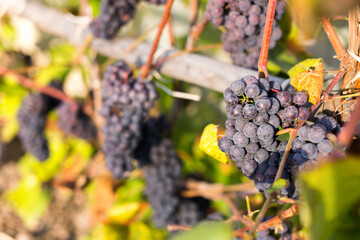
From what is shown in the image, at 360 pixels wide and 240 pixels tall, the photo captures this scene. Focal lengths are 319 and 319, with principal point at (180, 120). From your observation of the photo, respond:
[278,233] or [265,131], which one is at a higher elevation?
[265,131]

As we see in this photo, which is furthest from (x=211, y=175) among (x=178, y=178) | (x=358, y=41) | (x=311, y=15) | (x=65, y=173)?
(x=311, y=15)

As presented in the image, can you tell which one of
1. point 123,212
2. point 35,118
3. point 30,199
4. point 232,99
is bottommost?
point 30,199

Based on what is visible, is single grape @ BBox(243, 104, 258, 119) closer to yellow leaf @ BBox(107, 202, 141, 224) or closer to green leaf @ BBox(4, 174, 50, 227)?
yellow leaf @ BBox(107, 202, 141, 224)

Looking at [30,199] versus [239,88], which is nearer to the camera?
[239,88]

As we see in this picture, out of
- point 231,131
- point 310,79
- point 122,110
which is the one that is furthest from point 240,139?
point 122,110

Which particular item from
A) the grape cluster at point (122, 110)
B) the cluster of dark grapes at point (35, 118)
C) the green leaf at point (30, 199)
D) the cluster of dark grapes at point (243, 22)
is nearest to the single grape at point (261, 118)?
the cluster of dark grapes at point (243, 22)

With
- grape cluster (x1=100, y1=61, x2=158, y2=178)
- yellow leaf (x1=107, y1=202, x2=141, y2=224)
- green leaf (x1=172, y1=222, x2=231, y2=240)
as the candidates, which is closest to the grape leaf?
green leaf (x1=172, y1=222, x2=231, y2=240)

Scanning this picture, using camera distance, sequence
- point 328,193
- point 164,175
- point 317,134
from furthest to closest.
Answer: point 164,175 → point 317,134 → point 328,193

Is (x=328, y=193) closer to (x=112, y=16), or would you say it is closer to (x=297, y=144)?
(x=297, y=144)

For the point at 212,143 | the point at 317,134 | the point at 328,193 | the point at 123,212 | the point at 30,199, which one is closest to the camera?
the point at 328,193
